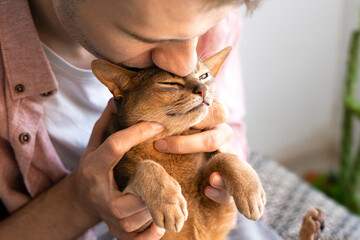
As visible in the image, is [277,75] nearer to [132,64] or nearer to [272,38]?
[272,38]

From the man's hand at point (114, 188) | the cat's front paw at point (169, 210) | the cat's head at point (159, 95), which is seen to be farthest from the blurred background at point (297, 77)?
the cat's front paw at point (169, 210)

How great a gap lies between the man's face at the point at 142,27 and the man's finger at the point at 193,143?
0.65ft

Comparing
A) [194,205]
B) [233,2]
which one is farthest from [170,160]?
[233,2]

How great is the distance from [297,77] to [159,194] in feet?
6.40

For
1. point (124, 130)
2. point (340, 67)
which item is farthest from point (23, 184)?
point (340, 67)

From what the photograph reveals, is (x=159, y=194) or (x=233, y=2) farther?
(x=159, y=194)

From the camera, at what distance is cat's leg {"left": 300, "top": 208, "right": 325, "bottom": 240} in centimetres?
111

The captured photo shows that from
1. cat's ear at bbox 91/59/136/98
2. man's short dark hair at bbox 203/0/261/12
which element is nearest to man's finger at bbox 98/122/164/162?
cat's ear at bbox 91/59/136/98

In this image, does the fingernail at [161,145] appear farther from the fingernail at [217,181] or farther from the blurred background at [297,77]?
the blurred background at [297,77]

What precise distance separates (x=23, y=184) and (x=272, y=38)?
1.67 metres

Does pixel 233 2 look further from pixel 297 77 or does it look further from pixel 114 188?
pixel 297 77

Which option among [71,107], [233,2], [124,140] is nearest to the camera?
[233,2]

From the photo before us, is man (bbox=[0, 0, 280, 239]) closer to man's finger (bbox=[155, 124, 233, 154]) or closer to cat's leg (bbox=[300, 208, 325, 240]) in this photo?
man's finger (bbox=[155, 124, 233, 154])

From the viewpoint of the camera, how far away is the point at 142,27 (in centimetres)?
72
